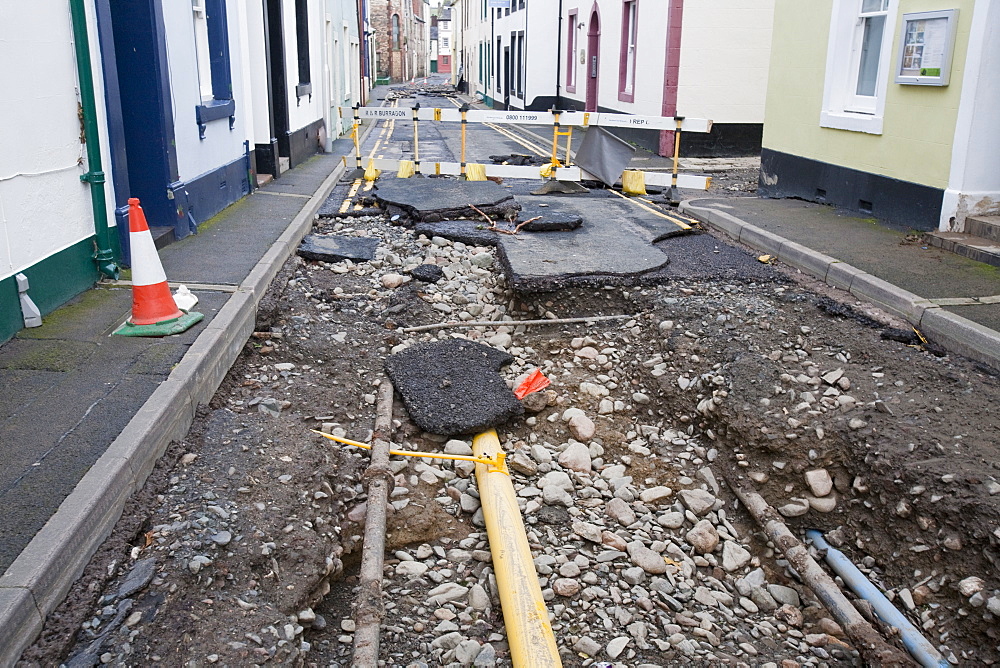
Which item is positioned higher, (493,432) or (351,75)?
(351,75)

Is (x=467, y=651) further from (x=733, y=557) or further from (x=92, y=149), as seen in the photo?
(x=92, y=149)

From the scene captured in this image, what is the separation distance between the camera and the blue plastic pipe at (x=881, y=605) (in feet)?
10.6

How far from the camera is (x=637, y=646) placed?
3412mm

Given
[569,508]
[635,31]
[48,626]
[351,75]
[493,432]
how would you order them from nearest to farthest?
1. [48,626]
2. [569,508]
3. [493,432]
4. [635,31]
5. [351,75]

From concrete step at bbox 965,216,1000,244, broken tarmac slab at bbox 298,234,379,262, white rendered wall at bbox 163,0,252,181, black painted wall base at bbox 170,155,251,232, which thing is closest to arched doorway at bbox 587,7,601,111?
black painted wall base at bbox 170,155,251,232

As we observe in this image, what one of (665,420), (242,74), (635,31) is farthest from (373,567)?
(635,31)

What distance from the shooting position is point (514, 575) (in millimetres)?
3553

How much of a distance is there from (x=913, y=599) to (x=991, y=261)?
483 centimetres

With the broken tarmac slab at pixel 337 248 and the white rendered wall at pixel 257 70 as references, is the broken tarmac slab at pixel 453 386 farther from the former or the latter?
the white rendered wall at pixel 257 70

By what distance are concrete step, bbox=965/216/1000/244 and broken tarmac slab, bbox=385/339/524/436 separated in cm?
502

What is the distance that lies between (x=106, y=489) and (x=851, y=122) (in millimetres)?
9271

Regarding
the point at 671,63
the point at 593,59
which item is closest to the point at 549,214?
the point at 671,63

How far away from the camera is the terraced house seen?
5.15m

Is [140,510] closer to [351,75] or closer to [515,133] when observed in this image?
[515,133]
